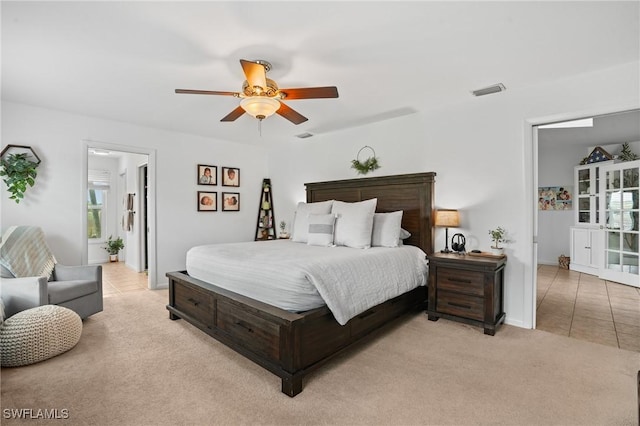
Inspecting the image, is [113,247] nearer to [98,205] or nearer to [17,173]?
[98,205]

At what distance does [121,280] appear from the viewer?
5391 mm

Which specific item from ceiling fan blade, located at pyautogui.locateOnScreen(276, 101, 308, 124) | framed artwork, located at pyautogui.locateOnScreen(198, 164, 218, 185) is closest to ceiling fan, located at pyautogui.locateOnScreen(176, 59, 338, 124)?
ceiling fan blade, located at pyautogui.locateOnScreen(276, 101, 308, 124)

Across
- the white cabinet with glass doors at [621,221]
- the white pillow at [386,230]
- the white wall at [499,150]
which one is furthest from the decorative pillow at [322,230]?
the white cabinet with glass doors at [621,221]

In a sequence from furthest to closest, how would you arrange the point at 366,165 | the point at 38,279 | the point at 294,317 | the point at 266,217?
the point at 266,217
the point at 366,165
the point at 38,279
the point at 294,317

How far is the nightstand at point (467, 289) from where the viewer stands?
300 centimetres

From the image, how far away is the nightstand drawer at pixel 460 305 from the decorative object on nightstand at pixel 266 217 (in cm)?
360

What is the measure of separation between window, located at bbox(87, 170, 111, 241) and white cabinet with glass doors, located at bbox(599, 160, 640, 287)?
10.4 metres

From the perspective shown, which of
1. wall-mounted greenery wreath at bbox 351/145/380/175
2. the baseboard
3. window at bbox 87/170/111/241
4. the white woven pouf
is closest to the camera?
the white woven pouf

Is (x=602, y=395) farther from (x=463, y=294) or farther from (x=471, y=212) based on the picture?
(x=471, y=212)

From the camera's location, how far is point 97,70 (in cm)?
282

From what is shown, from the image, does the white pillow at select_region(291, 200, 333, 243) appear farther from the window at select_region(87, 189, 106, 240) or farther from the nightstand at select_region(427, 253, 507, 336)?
the window at select_region(87, 189, 106, 240)

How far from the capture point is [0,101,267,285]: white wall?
12.5ft

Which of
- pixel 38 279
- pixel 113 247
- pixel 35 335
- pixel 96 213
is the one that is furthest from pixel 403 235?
pixel 96 213

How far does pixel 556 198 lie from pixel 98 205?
34.6ft
